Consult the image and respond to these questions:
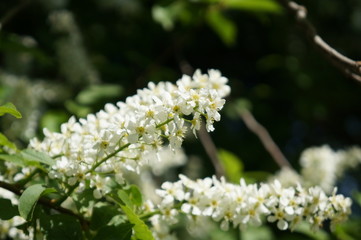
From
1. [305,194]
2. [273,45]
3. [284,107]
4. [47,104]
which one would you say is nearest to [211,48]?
[273,45]

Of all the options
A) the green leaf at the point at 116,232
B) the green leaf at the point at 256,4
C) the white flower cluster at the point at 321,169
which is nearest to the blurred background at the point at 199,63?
the green leaf at the point at 256,4

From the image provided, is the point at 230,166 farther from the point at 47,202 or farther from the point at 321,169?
the point at 47,202

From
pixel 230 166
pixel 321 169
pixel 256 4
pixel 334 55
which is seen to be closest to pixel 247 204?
pixel 334 55

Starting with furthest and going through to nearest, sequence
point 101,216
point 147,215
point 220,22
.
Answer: point 220,22, point 147,215, point 101,216

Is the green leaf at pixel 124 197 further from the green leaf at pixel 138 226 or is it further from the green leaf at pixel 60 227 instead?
the green leaf at pixel 60 227

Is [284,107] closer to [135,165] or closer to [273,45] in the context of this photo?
[273,45]

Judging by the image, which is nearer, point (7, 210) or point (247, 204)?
point (7, 210)

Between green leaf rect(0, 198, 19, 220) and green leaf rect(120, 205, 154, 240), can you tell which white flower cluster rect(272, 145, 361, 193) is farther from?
green leaf rect(0, 198, 19, 220)
